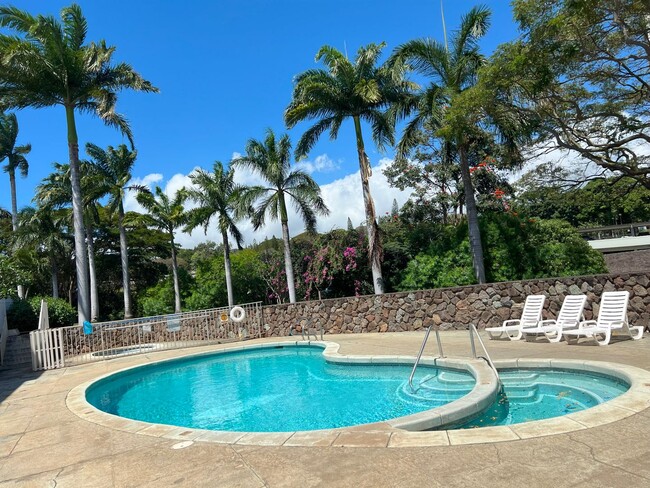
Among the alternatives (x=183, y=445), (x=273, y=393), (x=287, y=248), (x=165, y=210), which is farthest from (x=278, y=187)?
(x=183, y=445)

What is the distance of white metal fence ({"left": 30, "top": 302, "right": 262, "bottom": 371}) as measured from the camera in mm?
14195

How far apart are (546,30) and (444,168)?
13.8 m

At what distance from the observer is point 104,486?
3779 mm

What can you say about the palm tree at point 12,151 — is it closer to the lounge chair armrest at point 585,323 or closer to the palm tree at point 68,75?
the palm tree at point 68,75

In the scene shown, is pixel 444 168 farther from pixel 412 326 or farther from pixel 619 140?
pixel 412 326

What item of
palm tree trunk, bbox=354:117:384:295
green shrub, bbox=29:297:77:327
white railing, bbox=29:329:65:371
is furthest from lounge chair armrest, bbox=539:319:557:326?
green shrub, bbox=29:297:77:327

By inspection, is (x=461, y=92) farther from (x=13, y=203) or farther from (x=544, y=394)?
(x=13, y=203)

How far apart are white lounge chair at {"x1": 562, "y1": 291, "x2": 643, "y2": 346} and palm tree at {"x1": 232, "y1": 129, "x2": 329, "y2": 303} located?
14238 millimetres

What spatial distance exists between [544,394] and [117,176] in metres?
27.0

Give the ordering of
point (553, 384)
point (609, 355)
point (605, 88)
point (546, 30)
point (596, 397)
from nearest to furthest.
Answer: point (596, 397), point (553, 384), point (609, 355), point (546, 30), point (605, 88)

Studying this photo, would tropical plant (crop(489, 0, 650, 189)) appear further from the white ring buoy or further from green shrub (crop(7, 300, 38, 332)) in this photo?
green shrub (crop(7, 300, 38, 332))

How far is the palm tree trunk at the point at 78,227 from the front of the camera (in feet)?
58.6

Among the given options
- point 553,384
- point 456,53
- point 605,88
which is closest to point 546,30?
point 605,88

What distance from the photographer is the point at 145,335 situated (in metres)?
16.6
